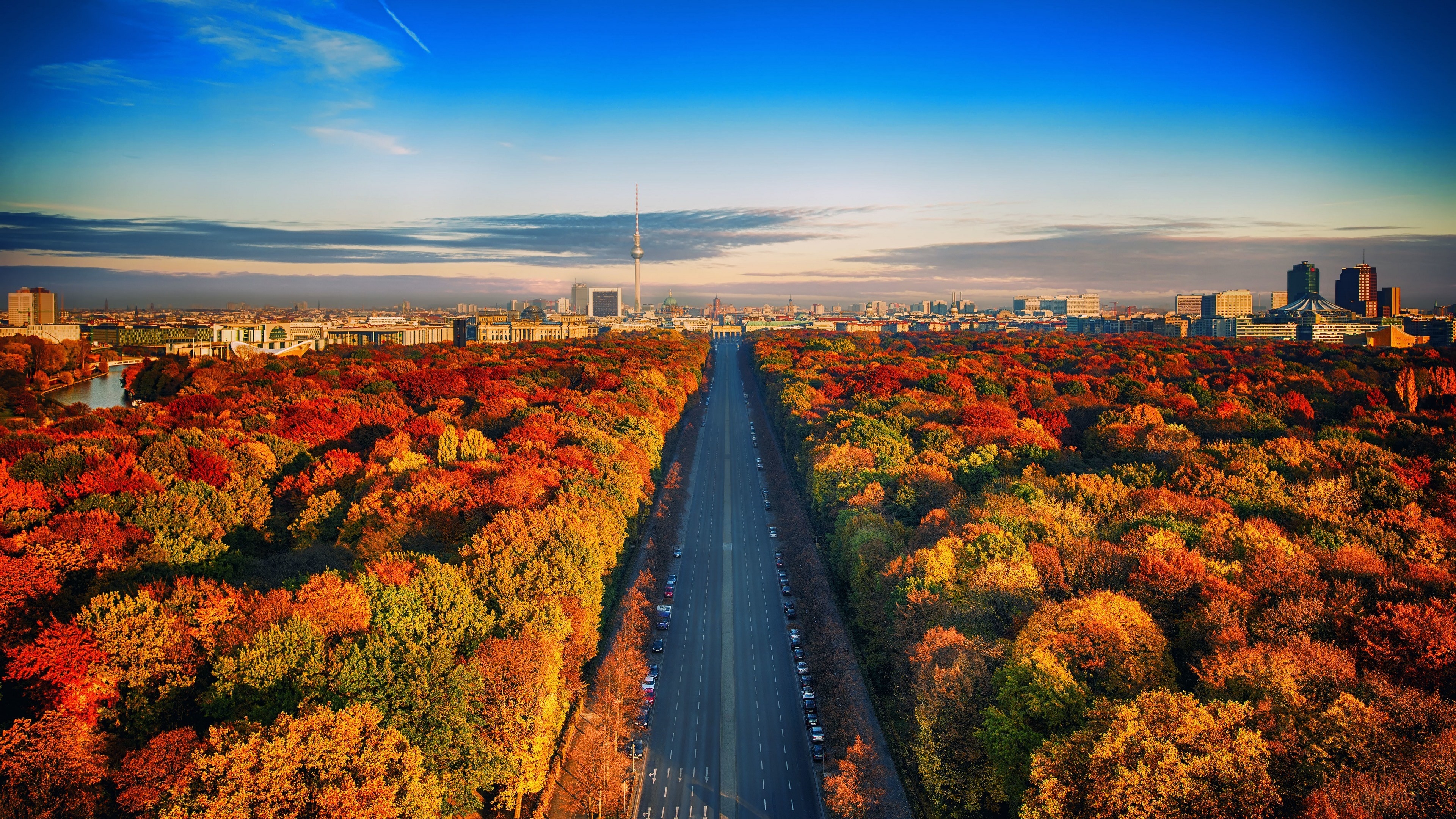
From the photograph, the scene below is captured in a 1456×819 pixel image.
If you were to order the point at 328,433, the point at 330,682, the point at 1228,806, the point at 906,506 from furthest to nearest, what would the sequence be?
the point at 328,433 → the point at 906,506 → the point at 330,682 → the point at 1228,806

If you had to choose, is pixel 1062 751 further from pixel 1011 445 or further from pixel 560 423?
pixel 560 423

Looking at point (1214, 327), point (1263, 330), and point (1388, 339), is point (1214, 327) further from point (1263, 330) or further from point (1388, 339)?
point (1388, 339)

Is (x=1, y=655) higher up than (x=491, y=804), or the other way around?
(x=1, y=655)

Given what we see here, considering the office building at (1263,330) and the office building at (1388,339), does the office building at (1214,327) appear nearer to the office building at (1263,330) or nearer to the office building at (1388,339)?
the office building at (1263,330)

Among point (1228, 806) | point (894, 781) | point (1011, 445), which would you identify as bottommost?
point (894, 781)

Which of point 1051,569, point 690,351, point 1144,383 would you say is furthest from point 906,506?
point 690,351

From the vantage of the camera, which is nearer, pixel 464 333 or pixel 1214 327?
pixel 1214 327

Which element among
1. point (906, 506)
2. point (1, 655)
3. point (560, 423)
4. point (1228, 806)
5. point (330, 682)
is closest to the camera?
point (1228, 806)

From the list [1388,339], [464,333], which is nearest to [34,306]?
[464,333]
